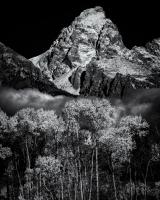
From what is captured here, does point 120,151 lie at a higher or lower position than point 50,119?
lower

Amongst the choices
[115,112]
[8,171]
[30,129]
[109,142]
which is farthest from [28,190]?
[115,112]

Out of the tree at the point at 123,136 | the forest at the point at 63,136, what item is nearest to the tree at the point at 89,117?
the forest at the point at 63,136

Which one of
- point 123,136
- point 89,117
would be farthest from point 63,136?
point 123,136

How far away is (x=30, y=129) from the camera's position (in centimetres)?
3853

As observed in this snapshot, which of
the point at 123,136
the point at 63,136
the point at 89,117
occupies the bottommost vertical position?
the point at 63,136

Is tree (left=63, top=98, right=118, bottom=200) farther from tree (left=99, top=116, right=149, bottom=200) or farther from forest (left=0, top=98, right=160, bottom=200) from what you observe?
tree (left=99, top=116, right=149, bottom=200)

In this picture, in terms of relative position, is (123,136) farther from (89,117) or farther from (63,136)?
(63,136)

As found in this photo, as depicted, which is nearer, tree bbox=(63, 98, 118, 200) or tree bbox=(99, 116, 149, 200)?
tree bbox=(63, 98, 118, 200)

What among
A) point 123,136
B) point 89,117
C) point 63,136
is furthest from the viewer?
point 63,136

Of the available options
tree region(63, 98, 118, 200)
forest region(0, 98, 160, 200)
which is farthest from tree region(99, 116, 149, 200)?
tree region(63, 98, 118, 200)

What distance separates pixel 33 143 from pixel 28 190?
687 centimetres

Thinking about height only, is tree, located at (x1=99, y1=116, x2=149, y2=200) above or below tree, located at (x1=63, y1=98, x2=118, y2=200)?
below

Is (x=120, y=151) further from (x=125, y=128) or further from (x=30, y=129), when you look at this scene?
(x=30, y=129)

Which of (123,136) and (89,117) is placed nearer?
(89,117)
